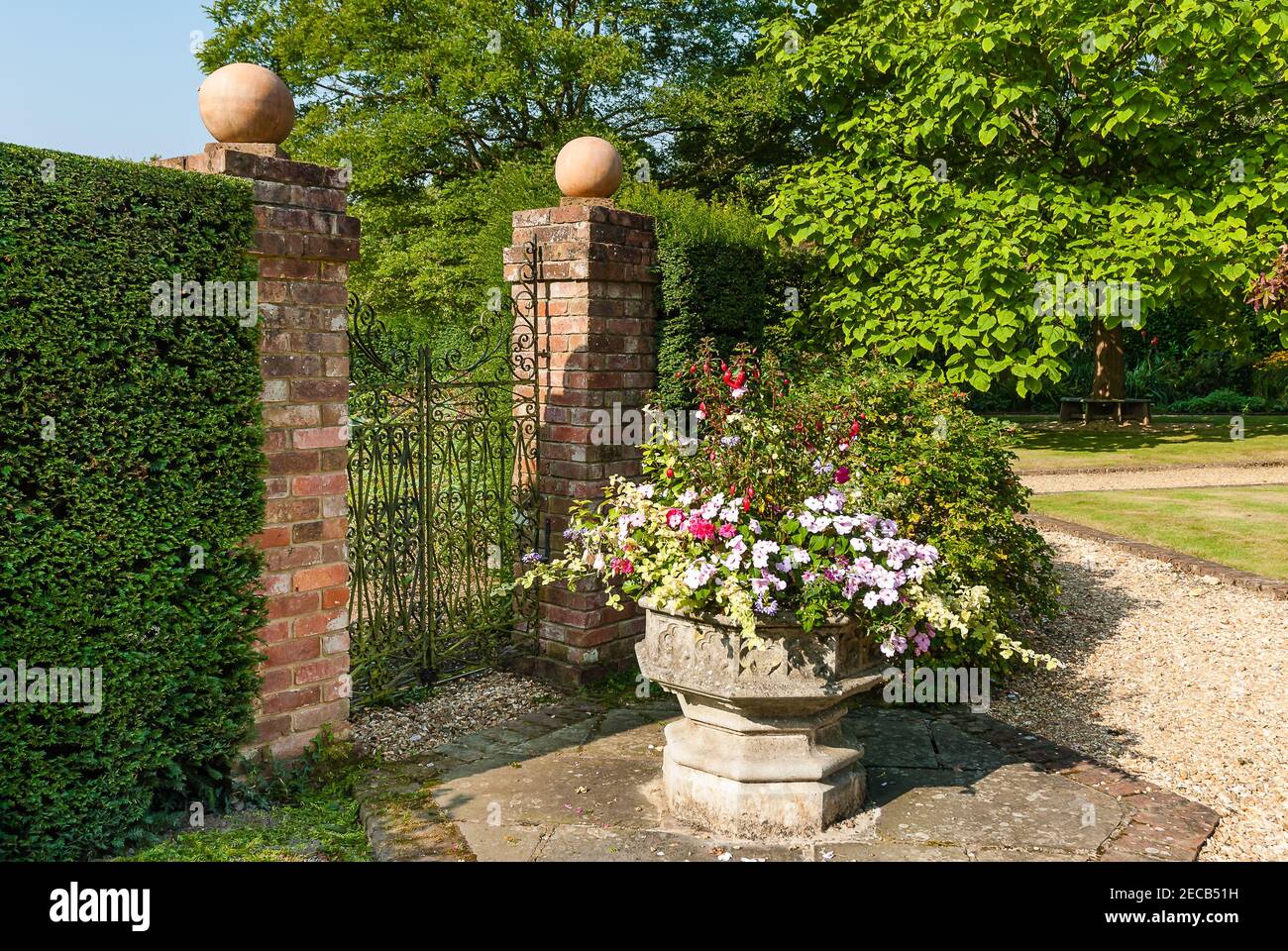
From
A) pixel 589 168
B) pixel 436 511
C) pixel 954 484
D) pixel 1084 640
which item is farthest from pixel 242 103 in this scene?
pixel 1084 640

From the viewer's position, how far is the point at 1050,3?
11.9 m


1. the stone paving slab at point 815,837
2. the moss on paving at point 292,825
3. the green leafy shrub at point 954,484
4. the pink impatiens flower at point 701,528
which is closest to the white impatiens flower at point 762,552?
the pink impatiens flower at point 701,528

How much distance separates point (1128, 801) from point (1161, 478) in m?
10.8

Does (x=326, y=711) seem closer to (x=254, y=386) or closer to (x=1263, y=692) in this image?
(x=254, y=386)

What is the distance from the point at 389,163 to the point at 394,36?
2500 mm

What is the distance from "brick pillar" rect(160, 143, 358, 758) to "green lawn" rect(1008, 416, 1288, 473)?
11.6 m

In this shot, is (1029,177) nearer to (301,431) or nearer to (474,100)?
(474,100)

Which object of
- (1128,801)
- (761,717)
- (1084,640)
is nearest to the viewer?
(761,717)

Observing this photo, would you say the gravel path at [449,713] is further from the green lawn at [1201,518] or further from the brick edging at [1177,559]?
the green lawn at [1201,518]

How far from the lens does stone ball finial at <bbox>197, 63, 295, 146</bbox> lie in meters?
3.84

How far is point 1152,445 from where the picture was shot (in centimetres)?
1620

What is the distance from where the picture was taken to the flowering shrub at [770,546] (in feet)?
11.5

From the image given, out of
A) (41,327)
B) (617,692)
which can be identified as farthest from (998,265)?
(41,327)

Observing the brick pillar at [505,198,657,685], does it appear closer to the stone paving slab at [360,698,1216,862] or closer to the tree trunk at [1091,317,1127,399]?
the stone paving slab at [360,698,1216,862]
